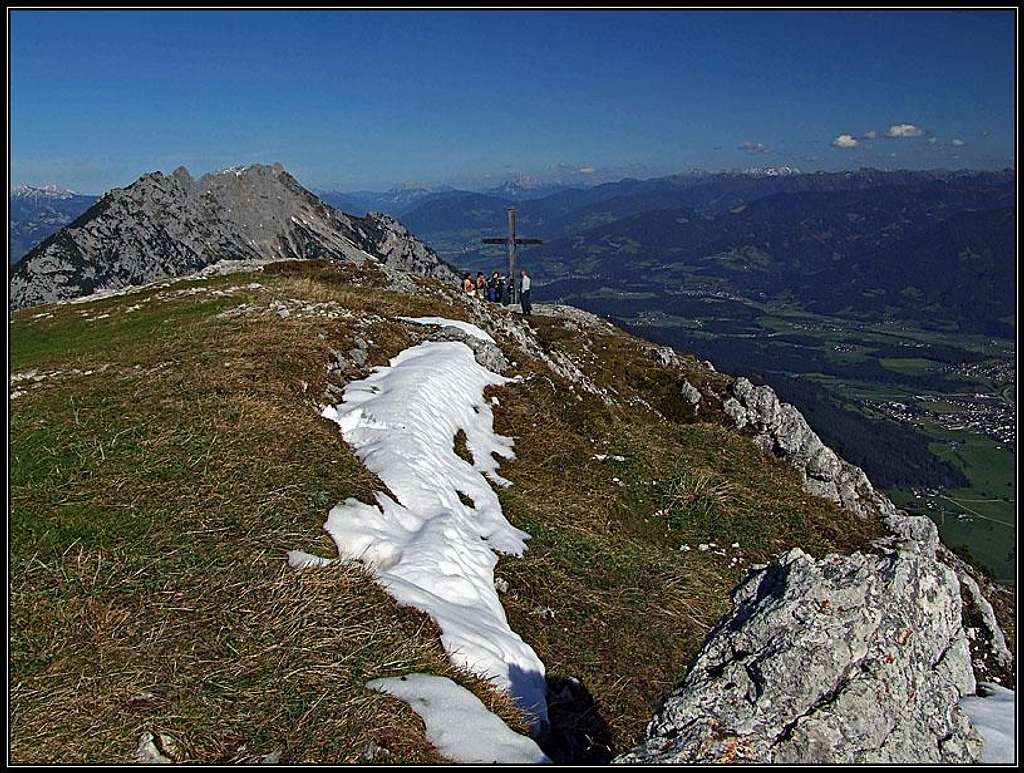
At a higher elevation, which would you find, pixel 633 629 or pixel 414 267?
pixel 414 267

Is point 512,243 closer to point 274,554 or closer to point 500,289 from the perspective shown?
point 500,289

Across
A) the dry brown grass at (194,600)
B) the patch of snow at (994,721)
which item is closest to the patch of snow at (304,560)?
the dry brown grass at (194,600)

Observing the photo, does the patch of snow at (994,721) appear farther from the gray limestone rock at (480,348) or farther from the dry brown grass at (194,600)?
the gray limestone rock at (480,348)

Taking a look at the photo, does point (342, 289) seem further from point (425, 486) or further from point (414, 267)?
point (414, 267)

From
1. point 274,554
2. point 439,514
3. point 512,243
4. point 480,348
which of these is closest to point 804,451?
point 480,348

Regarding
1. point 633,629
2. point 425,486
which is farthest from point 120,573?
point 633,629

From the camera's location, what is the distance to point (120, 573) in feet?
29.3

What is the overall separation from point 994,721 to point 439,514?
9.78m

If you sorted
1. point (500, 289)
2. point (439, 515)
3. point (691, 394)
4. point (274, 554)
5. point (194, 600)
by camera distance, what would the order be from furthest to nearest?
point (500, 289)
point (691, 394)
point (439, 515)
point (274, 554)
point (194, 600)

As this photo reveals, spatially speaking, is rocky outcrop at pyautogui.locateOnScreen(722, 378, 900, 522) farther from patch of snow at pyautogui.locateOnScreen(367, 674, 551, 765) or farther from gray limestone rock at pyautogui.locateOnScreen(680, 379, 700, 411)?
patch of snow at pyautogui.locateOnScreen(367, 674, 551, 765)

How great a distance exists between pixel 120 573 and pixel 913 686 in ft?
32.5

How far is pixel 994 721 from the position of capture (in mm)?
10398

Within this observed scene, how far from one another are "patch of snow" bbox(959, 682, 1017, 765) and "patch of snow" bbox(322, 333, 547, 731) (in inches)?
233

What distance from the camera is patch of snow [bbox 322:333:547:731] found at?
31.9 ft
